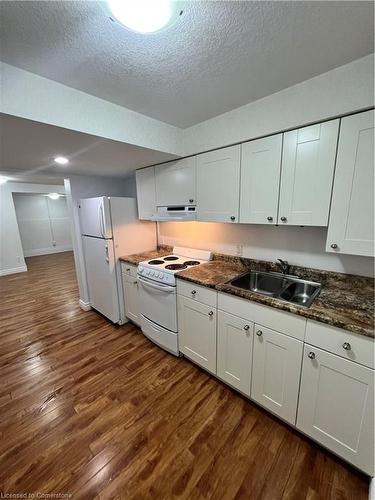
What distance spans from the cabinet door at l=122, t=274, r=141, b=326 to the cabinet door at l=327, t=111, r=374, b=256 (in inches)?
83.4

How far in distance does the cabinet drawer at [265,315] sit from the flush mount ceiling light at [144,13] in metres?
1.58

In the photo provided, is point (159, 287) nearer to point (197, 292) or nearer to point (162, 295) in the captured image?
point (162, 295)

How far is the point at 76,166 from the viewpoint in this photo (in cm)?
239

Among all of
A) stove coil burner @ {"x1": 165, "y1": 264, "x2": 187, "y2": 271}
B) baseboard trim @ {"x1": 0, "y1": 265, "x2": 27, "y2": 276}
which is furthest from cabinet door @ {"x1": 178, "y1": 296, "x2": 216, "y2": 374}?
baseboard trim @ {"x1": 0, "y1": 265, "x2": 27, "y2": 276}

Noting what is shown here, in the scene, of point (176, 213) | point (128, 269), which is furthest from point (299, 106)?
point (128, 269)

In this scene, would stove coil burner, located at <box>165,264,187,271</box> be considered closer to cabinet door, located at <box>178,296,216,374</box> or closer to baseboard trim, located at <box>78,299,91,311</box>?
cabinet door, located at <box>178,296,216,374</box>

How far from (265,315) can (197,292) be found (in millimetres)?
617

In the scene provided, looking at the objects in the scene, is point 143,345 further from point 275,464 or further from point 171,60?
point 171,60

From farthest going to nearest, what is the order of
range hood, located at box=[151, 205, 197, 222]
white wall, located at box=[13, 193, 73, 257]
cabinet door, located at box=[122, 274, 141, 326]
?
white wall, located at box=[13, 193, 73, 257], cabinet door, located at box=[122, 274, 141, 326], range hood, located at box=[151, 205, 197, 222]

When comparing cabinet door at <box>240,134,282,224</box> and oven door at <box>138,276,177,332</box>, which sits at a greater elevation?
cabinet door at <box>240,134,282,224</box>

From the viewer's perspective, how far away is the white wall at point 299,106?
3.81 feet

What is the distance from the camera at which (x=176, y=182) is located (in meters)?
2.26

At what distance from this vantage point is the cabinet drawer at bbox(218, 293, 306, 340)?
1285mm

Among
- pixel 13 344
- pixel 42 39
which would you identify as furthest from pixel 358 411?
pixel 13 344
